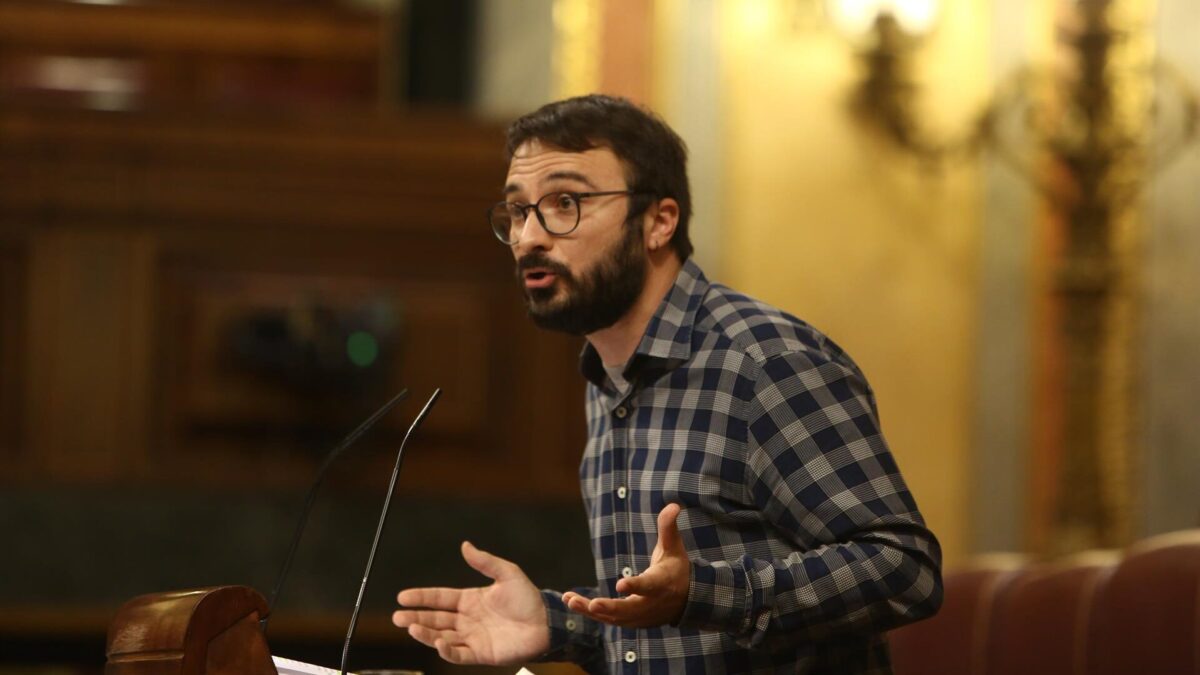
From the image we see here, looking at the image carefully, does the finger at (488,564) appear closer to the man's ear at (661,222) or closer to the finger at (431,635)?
the finger at (431,635)

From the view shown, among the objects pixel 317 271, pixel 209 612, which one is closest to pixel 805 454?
pixel 209 612

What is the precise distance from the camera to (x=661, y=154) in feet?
7.04

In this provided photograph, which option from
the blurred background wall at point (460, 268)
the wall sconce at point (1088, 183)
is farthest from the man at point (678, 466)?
the wall sconce at point (1088, 183)

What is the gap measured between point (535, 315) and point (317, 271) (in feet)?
8.47

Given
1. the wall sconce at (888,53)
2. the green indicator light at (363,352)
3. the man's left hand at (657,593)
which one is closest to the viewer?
the man's left hand at (657,593)

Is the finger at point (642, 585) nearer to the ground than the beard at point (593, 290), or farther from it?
nearer to the ground

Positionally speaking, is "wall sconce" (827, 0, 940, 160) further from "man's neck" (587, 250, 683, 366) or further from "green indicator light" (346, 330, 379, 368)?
"man's neck" (587, 250, 683, 366)

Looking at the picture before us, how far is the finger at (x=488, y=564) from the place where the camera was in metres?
1.96

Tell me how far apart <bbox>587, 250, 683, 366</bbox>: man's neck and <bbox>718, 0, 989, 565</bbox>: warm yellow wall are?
114 inches

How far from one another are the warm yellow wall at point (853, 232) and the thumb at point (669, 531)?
337cm

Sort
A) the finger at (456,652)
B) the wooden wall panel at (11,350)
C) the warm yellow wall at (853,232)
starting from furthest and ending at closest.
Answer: the warm yellow wall at (853,232), the wooden wall panel at (11,350), the finger at (456,652)

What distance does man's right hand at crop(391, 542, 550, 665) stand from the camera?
6.42ft

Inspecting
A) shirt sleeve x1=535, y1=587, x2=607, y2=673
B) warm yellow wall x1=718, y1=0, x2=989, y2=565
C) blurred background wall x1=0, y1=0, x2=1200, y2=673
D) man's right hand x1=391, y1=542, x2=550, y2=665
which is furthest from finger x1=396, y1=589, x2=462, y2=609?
warm yellow wall x1=718, y1=0, x2=989, y2=565

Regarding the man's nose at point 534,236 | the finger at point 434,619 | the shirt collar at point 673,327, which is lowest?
the finger at point 434,619
